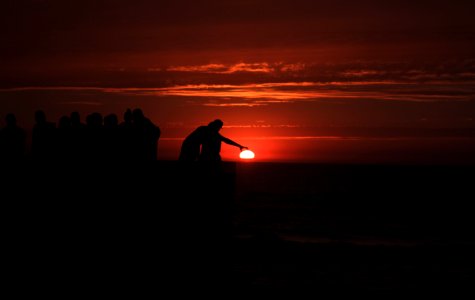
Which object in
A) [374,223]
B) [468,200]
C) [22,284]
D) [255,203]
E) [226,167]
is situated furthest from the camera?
[468,200]

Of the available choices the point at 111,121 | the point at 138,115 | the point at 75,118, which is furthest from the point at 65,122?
the point at 138,115

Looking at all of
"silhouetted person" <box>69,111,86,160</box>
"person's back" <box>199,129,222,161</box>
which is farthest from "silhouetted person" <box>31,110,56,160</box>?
"person's back" <box>199,129,222,161</box>

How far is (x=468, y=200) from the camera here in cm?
8675

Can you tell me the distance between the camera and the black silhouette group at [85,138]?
20828 mm

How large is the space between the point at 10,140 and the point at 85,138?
2.22 meters

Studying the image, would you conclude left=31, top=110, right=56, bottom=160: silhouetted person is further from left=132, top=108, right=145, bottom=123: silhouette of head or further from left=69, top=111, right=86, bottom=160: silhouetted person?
left=132, top=108, right=145, bottom=123: silhouette of head

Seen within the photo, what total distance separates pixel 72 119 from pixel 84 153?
923 millimetres

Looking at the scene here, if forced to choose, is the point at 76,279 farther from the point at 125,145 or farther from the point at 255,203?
the point at 255,203

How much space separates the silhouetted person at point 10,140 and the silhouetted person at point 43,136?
69cm

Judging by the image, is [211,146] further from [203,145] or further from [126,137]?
[126,137]

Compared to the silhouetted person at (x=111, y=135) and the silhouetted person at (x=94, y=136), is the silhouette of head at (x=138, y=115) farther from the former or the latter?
the silhouetted person at (x=94, y=136)

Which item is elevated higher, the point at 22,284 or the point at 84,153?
the point at 84,153

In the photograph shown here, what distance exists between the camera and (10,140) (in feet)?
71.5

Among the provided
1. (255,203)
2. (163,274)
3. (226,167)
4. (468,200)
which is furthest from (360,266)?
(468,200)
